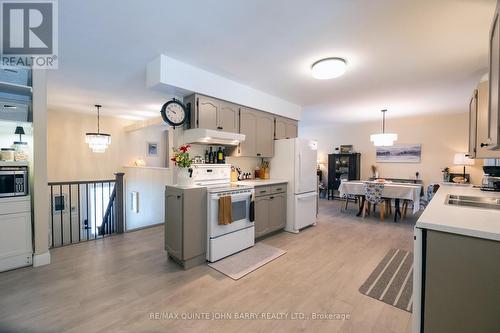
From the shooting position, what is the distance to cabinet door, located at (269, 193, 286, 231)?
12.1ft

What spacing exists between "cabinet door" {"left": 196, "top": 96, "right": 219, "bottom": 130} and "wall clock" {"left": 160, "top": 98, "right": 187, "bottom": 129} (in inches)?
8.0

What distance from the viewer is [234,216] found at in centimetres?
296

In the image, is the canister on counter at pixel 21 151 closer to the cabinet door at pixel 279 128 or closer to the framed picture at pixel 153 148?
the framed picture at pixel 153 148

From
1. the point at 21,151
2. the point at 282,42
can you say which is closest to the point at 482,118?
the point at 282,42

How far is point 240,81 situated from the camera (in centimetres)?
344

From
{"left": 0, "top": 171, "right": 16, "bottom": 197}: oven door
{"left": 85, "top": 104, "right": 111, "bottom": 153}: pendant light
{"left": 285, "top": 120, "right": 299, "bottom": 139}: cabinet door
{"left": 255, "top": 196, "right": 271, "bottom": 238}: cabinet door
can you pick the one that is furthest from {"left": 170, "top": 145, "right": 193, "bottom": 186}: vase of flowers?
{"left": 85, "top": 104, "right": 111, "bottom": 153}: pendant light

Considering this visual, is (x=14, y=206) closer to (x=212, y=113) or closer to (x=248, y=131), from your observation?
(x=212, y=113)

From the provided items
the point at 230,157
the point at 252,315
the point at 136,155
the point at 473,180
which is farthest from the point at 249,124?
the point at 473,180

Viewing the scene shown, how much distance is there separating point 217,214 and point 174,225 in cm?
54

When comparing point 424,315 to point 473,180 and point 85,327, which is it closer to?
point 85,327

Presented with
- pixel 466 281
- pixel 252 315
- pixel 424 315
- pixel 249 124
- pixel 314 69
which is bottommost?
pixel 252 315

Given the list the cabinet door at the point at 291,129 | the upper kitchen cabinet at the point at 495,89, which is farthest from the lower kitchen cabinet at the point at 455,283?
the cabinet door at the point at 291,129

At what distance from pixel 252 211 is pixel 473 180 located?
5879 mm

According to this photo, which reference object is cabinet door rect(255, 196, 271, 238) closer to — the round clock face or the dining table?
the round clock face
